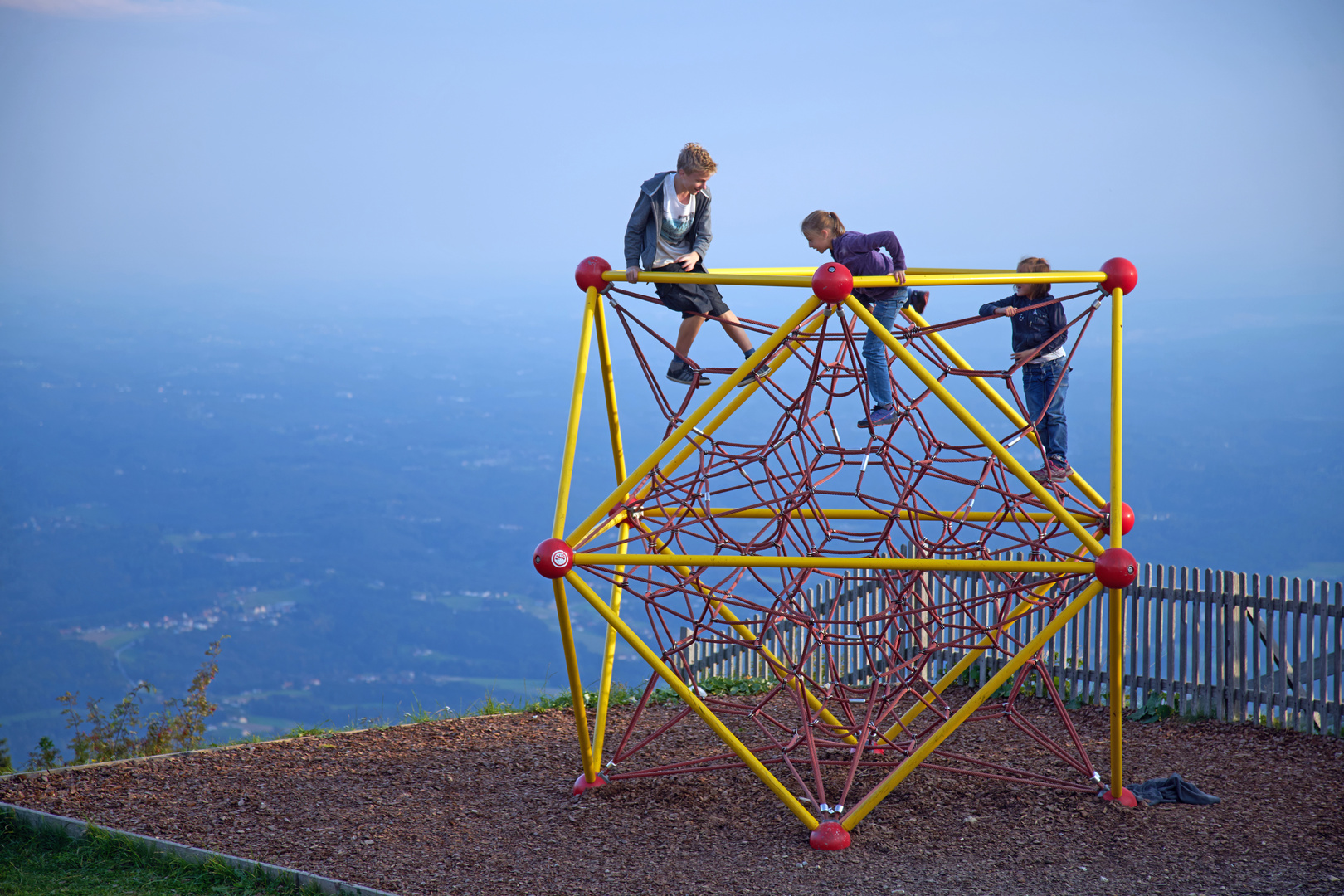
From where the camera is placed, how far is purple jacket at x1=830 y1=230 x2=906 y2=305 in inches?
267

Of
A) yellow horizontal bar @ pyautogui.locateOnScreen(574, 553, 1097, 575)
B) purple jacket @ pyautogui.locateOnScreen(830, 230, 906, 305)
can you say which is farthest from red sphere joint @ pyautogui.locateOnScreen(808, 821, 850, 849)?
purple jacket @ pyautogui.locateOnScreen(830, 230, 906, 305)

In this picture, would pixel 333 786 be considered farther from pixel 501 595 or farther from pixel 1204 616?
pixel 501 595

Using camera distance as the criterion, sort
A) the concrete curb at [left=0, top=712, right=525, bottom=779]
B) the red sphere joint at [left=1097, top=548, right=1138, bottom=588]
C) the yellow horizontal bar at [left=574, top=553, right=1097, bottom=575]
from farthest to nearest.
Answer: the concrete curb at [left=0, top=712, right=525, bottom=779]
the red sphere joint at [left=1097, top=548, right=1138, bottom=588]
the yellow horizontal bar at [left=574, top=553, right=1097, bottom=575]

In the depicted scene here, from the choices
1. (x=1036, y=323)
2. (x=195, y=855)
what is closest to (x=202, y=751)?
(x=195, y=855)

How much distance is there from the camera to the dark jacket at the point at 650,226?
7215 mm

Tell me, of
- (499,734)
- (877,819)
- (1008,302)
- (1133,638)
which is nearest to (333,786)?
(499,734)

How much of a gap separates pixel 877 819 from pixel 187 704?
6593mm

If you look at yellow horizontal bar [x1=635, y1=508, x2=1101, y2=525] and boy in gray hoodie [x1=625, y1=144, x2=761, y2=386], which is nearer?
boy in gray hoodie [x1=625, y1=144, x2=761, y2=386]

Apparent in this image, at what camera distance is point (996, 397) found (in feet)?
Result: 25.7

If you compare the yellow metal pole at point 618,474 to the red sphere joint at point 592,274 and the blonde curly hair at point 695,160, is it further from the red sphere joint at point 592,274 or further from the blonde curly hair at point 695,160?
the blonde curly hair at point 695,160

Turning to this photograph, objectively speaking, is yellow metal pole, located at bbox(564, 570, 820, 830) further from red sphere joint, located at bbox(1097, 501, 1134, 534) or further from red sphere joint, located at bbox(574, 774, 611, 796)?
red sphere joint, located at bbox(1097, 501, 1134, 534)

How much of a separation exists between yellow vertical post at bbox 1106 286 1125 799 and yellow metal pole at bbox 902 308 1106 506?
72 centimetres

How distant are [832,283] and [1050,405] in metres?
2.81

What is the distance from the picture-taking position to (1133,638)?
9938mm
